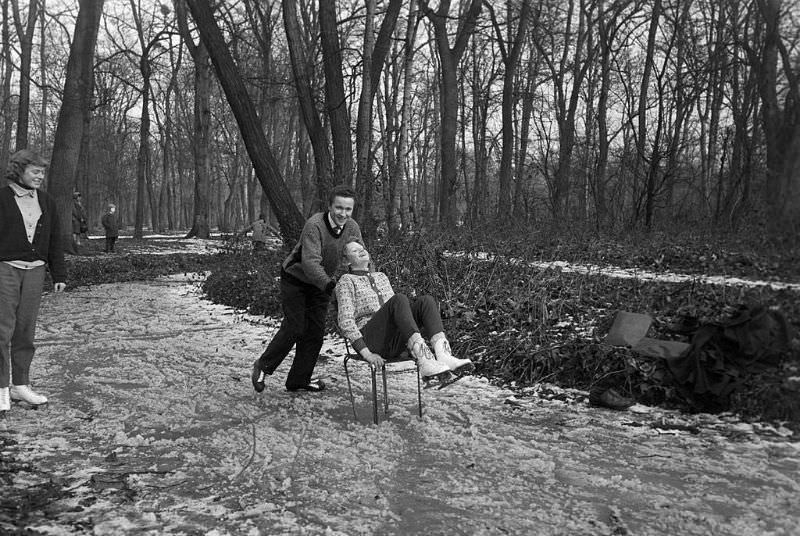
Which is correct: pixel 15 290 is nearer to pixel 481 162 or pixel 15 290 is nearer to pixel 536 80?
pixel 481 162

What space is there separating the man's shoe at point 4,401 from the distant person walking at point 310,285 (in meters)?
1.78

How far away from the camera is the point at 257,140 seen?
37.9 feet

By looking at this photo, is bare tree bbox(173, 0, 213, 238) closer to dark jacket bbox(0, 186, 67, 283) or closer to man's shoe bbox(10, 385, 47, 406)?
dark jacket bbox(0, 186, 67, 283)

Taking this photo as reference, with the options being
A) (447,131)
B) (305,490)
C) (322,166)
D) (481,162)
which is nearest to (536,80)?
(481,162)

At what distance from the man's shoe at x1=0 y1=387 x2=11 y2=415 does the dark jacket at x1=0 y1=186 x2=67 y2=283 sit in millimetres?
945

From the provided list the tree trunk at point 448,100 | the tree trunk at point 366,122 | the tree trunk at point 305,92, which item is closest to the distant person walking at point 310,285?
the tree trunk at point 366,122

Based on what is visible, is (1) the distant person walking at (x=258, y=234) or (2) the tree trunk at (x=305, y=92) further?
(1) the distant person walking at (x=258, y=234)

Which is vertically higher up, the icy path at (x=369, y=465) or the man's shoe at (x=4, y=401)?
the man's shoe at (x=4, y=401)

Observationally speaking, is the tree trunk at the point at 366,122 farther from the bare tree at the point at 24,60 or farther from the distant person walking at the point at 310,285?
the bare tree at the point at 24,60

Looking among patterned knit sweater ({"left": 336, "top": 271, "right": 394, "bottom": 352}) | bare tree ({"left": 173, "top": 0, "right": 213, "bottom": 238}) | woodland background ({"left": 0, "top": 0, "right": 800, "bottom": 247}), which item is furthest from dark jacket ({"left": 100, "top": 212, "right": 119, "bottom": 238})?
patterned knit sweater ({"left": 336, "top": 271, "right": 394, "bottom": 352})

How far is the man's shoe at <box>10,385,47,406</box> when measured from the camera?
16.0 ft

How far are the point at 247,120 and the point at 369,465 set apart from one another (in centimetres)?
903

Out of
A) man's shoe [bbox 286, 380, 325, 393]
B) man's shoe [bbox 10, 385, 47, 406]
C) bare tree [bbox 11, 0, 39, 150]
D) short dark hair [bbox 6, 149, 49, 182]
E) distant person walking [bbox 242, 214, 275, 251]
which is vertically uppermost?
bare tree [bbox 11, 0, 39, 150]

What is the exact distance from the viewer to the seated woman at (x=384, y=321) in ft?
14.5
